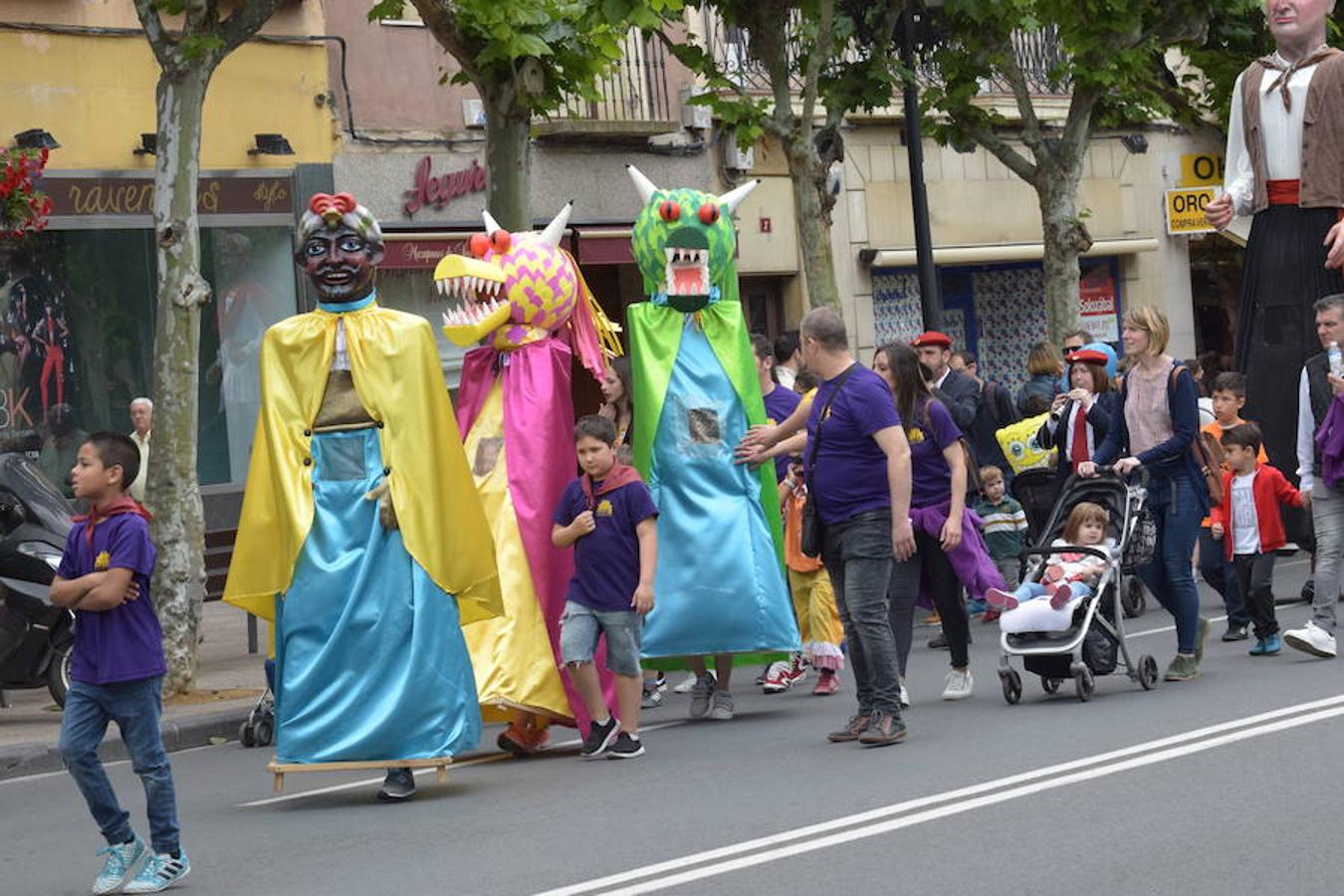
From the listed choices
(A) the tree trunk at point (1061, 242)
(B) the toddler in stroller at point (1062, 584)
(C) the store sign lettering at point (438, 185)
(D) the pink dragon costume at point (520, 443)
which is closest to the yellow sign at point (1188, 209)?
(A) the tree trunk at point (1061, 242)

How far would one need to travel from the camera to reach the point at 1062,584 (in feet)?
37.8

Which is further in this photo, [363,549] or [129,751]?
[363,549]

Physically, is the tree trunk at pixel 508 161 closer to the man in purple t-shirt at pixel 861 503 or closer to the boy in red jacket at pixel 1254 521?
the boy in red jacket at pixel 1254 521

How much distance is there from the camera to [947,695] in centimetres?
1205

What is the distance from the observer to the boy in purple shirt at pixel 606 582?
1072 cm

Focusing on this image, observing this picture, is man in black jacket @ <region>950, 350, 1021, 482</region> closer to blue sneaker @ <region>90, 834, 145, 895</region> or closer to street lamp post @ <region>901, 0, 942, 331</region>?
street lamp post @ <region>901, 0, 942, 331</region>

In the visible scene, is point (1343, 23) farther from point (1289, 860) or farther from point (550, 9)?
point (1289, 860)

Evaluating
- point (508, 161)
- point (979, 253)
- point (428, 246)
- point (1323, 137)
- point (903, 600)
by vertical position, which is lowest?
point (903, 600)

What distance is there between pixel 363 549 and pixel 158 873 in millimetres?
1994

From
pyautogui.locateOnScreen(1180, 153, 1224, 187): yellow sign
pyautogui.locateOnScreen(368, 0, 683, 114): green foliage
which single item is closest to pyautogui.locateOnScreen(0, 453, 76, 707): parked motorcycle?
pyautogui.locateOnScreen(368, 0, 683, 114): green foliage

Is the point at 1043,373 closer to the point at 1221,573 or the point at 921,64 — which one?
the point at 1221,573

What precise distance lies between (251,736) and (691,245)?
3.28 meters

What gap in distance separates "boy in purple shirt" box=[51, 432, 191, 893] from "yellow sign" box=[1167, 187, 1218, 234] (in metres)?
24.9

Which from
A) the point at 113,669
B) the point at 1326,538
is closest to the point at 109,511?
the point at 113,669
